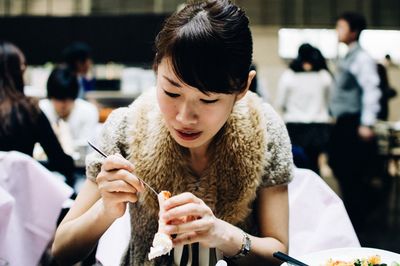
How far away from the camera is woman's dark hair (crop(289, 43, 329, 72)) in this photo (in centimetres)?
518

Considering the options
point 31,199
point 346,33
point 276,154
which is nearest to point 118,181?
point 276,154

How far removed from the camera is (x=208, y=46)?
108cm

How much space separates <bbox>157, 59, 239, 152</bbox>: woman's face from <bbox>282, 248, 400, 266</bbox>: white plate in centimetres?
33

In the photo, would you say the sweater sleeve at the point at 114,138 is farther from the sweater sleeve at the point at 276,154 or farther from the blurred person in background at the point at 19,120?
the blurred person in background at the point at 19,120

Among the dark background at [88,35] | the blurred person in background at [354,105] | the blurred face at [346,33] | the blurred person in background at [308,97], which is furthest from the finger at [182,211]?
the dark background at [88,35]

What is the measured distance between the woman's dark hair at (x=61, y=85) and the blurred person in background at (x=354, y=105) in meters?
1.96

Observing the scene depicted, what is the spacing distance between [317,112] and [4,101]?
12.0ft

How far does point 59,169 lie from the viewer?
2.70m

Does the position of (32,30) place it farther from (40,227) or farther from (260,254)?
(260,254)

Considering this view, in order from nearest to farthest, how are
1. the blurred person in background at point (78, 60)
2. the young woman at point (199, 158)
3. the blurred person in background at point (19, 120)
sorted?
the young woman at point (199, 158) → the blurred person in background at point (19, 120) → the blurred person in background at point (78, 60)

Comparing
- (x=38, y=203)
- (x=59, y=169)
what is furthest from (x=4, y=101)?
(x=38, y=203)

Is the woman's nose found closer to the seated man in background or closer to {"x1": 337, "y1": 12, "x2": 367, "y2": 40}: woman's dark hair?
the seated man in background

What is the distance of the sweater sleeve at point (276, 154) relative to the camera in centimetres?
130

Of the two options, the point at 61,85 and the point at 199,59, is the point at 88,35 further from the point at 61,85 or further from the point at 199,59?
the point at 199,59
